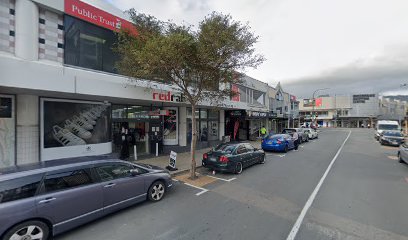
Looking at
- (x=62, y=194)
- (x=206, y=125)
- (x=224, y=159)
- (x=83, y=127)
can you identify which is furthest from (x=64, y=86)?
(x=206, y=125)

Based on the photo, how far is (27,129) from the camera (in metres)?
8.12

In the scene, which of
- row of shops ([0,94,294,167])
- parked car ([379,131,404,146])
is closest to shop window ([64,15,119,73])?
row of shops ([0,94,294,167])

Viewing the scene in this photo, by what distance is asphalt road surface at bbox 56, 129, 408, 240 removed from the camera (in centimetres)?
445

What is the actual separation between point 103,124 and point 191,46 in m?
5.97

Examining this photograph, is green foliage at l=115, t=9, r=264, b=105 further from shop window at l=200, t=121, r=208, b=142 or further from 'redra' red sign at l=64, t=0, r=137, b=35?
shop window at l=200, t=121, r=208, b=142

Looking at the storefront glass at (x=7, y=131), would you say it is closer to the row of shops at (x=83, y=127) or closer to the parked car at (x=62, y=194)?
the row of shops at (x=83, y=127)

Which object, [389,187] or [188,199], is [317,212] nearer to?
[188,199]

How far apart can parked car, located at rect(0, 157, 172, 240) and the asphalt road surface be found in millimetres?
394

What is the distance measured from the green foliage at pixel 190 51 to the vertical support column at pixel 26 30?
2974 mm

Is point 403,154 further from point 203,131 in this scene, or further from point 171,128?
point 171,128

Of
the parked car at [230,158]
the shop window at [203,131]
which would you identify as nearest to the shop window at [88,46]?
the parked car at [230,158]

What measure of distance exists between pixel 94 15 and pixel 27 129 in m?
5.51

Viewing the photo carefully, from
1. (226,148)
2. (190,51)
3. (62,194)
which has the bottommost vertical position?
(62,194)

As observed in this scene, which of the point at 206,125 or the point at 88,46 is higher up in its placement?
the point at 88,46
